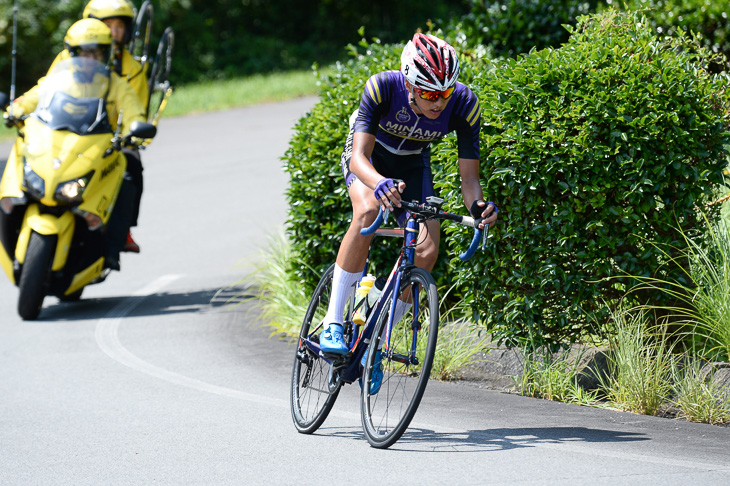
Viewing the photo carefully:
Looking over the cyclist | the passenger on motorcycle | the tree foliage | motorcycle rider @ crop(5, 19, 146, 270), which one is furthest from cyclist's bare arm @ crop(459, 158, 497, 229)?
the tree foliage

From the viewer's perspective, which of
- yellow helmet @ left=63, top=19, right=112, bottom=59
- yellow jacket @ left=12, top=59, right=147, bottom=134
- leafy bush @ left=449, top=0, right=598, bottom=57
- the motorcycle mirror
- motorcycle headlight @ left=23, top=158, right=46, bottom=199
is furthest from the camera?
leafy bush @ left=449, top=0, right=598, bottom=57

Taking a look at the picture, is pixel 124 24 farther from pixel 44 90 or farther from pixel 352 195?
pixel 352 195

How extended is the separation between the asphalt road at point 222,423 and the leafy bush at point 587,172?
71cm

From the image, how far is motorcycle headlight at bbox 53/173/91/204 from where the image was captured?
927 centimetres

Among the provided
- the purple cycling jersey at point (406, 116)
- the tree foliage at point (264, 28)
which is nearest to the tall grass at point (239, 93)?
the tree foliage at point (264, 28)

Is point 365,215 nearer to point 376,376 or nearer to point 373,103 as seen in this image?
point 373,103

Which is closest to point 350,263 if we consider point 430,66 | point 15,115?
point 430,66

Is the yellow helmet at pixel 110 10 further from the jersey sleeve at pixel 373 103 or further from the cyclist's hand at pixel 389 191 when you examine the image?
the cyclist's hand at pixel 389 191

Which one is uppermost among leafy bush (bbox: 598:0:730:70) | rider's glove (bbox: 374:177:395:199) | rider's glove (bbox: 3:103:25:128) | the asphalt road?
leafy bush (bbox: 598:0:730:70)

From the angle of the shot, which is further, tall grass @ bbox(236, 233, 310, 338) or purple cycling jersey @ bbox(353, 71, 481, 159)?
tall grass @ bbox(236, 233, 310, 338)

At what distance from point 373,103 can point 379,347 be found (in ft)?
4.27

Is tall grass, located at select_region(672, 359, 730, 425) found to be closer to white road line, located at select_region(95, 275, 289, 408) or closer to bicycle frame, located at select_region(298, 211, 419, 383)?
bicycle frame, located at select_region(298, 211, 419, 383)

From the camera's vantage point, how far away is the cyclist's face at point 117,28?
10.6 metres

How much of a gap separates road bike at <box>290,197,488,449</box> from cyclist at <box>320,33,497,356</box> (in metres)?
0.08
